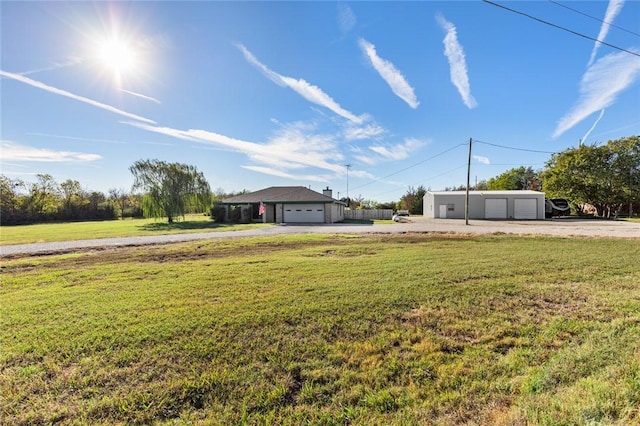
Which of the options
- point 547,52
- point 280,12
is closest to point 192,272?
point 280,12

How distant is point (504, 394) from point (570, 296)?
3651mm

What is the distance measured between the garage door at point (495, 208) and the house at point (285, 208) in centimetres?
1606

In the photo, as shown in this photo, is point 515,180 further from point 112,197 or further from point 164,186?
point 112,197

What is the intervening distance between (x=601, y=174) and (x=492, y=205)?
10.8 m

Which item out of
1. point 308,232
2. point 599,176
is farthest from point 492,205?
point 308,232

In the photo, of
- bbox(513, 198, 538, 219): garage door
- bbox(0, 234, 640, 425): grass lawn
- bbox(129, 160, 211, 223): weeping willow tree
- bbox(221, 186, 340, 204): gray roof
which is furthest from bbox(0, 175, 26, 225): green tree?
bbox(513, 198, 538, 219): garage door

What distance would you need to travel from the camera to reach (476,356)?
2.90 m

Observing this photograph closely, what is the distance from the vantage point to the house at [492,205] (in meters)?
29.8

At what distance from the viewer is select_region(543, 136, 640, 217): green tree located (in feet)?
94.4

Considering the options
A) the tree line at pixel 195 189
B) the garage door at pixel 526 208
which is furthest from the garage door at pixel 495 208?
the tree line at pixel 195 189

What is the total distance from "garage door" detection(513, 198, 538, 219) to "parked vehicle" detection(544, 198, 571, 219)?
279 centimetres

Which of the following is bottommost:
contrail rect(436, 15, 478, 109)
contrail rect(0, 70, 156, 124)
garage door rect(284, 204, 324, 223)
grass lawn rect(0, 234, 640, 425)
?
grass lawn rect(0, 234, 640, 425)

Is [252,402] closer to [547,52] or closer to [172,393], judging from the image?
[172,393]

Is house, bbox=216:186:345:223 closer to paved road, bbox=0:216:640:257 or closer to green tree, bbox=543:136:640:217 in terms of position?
paved road, bbox=0:216:640:257
